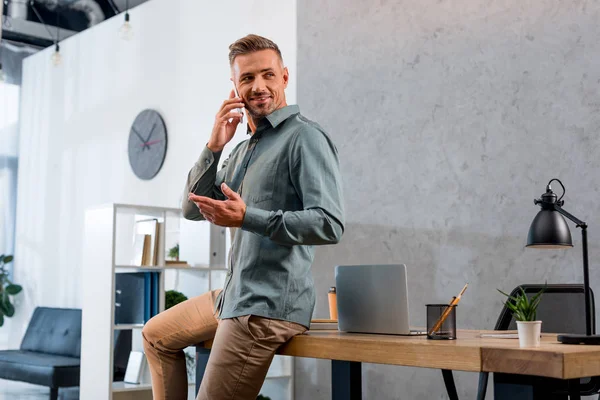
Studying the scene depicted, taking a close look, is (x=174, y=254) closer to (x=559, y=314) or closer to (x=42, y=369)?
(x=42, y=369)

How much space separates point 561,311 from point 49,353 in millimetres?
5197

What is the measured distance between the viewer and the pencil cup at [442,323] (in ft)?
6.37

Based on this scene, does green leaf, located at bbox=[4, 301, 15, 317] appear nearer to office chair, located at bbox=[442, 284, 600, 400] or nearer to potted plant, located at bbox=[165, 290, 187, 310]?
potted plant, located at bbox=[165, 290, 187, 310]

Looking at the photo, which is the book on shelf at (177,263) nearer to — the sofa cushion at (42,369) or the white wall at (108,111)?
the white wall at (108,111)

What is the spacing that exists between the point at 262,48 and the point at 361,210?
273 cm

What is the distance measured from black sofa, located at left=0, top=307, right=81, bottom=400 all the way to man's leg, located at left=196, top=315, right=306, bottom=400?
4395 mm

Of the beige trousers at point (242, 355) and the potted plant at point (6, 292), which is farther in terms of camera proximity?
the potted plant at point (6, 292)

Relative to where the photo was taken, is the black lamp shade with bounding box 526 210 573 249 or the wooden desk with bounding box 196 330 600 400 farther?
the black lamp shade with bounding box 526 210 573 249

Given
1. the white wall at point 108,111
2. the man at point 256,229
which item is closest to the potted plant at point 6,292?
the white wall at point 108,111

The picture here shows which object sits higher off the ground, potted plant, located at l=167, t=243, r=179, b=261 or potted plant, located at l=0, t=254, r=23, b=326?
potted plant, located at l=167, t=243, r=179, b=261

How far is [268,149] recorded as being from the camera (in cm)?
220

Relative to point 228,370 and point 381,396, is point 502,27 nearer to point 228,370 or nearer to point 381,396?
point 381,396

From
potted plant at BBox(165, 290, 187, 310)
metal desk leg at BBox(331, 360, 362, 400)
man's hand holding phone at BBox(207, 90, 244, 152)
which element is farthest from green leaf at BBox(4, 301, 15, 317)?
metal desk leg at BBox(331, 360, 362, 400)

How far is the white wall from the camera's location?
612 cm
